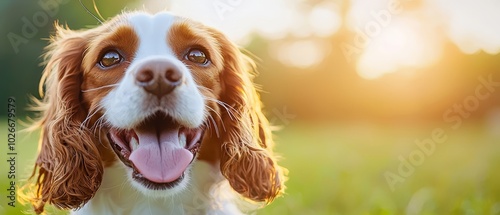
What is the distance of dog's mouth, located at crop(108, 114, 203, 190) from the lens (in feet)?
9.50

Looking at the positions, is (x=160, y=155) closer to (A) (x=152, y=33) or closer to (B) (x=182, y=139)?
(B) (x=182, y=139)

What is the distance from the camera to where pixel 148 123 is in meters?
2.92

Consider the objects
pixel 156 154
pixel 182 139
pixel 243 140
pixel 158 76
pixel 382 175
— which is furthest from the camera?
pixel 382 175

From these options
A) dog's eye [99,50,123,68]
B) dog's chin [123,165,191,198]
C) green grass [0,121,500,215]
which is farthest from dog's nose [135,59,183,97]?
green grass [0,121,500,215]

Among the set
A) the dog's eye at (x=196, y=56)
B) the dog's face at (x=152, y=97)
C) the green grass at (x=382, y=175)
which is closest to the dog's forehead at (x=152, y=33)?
the dog's face at (x=152, y=97)

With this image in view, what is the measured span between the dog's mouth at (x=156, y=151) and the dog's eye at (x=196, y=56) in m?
0.32

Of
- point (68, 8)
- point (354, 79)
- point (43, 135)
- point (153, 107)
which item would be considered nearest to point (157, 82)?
point (153, 107)

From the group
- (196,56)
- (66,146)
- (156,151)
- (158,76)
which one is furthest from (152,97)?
(66,146)

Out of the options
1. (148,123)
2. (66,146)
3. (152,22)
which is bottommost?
(66,146)

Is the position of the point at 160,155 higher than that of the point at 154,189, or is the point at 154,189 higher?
the point at 160,155

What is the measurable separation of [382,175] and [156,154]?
4236mm

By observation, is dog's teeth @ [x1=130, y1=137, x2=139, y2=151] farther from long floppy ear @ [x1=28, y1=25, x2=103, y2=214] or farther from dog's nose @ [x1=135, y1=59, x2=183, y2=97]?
dog's nose @ [x1=135, y1=59, x2=183, y2=97]

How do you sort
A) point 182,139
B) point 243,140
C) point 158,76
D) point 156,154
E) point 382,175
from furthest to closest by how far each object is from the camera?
point 382,175 → point 243,140 → point 182,139 → point 156,154 → point 158,76

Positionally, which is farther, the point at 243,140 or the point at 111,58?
the point at 243,140
